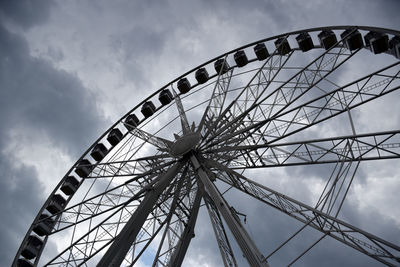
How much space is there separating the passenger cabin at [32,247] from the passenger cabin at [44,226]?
368 millimetres

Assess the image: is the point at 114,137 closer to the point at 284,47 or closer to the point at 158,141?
the point at 158,141

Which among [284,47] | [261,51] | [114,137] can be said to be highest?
[261,51]

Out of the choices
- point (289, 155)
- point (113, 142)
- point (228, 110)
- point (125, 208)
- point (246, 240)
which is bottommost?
point (246, 240)

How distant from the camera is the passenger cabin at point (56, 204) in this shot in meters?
18.9

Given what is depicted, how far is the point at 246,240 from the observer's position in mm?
9383

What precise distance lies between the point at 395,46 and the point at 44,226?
790 inches

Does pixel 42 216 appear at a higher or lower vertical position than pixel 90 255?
higher

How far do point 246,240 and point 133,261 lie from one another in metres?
7.28

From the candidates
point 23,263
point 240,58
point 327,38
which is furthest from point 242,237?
point 23,263

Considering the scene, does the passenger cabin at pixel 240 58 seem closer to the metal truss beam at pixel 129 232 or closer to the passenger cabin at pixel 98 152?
the metal truss beam at pixel 129 232

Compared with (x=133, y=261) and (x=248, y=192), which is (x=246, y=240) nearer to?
(x=248, y=192)

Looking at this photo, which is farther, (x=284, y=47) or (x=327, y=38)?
(x=284, y=47)

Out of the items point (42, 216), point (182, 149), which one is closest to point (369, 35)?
point (182, 149)

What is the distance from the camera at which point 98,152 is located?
20.1 m
